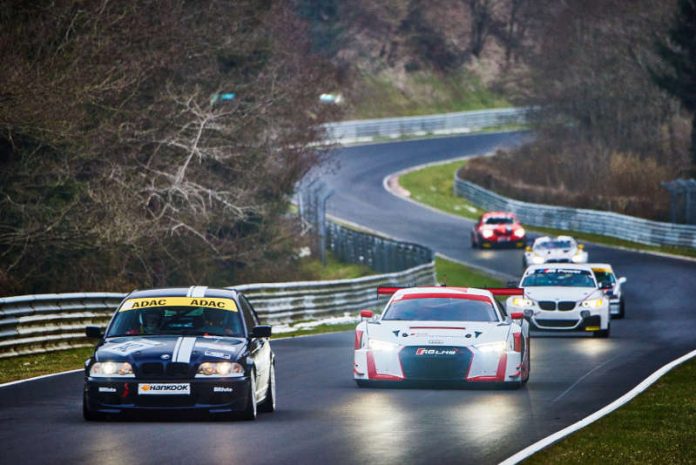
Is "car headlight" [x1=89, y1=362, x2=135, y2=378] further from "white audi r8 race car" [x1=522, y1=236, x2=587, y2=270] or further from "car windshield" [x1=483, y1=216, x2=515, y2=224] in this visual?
"car windshield" [x1=483, y1=216, x2=515, y2=224]

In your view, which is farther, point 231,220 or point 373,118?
point 373,118

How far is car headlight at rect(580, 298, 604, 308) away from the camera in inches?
1221

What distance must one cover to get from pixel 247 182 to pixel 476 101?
272ft

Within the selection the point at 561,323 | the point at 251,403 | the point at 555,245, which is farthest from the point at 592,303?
the point at 555,245

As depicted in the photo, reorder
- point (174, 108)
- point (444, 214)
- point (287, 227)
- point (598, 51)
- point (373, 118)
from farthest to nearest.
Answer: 1. point (373, 118)
2. point (598, 51)
3. point (444, 214)
4. point (287, 227)
5. point (174, 108)

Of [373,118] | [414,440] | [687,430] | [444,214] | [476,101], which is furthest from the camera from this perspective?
[476,101]

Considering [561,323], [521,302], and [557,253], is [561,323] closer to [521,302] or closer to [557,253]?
[521,302]

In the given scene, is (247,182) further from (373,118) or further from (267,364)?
(373,118)

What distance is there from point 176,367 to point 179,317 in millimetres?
1373

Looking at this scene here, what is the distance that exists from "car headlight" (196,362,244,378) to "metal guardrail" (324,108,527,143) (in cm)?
8378

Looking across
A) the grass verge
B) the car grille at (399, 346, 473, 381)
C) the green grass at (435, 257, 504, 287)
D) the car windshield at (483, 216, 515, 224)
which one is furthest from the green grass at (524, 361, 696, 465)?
the car windshield at (483, 216, 515, 224)

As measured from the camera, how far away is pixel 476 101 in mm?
126438

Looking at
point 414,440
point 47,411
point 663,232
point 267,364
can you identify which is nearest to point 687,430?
point 414,440

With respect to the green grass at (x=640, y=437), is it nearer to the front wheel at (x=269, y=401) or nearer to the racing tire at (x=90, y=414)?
the front wheel at (x=269, y=401)
